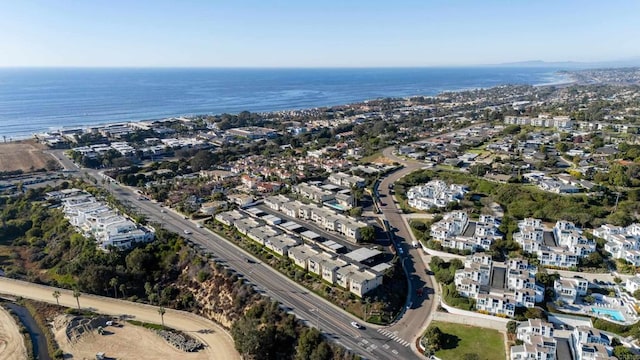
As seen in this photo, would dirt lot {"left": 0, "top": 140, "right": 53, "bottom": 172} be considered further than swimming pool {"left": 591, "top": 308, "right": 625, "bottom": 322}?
Yes

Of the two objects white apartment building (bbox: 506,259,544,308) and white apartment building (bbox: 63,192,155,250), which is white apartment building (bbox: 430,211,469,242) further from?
white apartment building (bbox: 63,192,155,250)

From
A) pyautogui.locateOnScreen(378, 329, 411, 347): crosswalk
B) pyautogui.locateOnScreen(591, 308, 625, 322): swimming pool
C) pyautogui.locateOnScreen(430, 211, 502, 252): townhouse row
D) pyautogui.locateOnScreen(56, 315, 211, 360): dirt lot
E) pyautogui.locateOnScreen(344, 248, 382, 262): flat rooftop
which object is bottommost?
pyautogui.locateOnScreen(56, 315, 211, 360): dirt lot

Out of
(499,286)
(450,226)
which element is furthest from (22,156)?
(499,286)

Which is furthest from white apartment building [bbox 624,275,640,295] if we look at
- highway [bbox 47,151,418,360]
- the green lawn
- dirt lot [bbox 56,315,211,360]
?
dirt lot [bbox 56,315,211,360]

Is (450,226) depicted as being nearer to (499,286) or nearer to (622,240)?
(499,286)

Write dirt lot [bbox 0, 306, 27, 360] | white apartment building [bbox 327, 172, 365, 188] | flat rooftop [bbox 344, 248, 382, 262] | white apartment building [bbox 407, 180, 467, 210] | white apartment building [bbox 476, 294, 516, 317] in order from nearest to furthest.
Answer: dirt lot [bbox 0, 306, 27, 360], white apartment building [bbox 476, 294, 516, 317], flat rooftop [bbox 344, 248, 382, 262], white apartment building [bbox 407, 180, 467, 210], white apartment building [bbox 327, 172, 365, 188]

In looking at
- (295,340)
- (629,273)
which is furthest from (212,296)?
(629,273)
